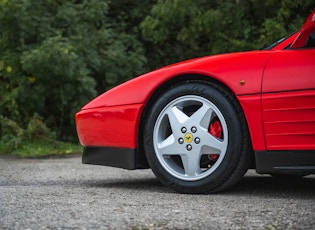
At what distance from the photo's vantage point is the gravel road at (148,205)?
9.55 ft

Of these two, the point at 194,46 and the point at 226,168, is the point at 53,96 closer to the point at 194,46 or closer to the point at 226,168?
the point at 194,46

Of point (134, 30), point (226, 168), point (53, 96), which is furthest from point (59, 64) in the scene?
point (226, 168)

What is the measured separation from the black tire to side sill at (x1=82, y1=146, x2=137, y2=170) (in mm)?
126

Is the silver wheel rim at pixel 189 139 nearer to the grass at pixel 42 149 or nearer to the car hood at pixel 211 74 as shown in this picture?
the car hood at pixel 211 74

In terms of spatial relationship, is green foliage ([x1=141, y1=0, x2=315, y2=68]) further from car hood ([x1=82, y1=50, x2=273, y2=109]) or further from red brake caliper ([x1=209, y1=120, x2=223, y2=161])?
red brake caliper ([x1=209, y1=120, x2=223, y2=161])

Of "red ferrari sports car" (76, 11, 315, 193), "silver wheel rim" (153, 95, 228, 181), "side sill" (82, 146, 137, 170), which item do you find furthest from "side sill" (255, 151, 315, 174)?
"side sill" (82, 146, 137, 170)

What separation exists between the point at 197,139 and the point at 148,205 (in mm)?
666

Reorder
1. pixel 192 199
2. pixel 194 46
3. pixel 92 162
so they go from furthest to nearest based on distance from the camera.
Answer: pixel 194 46, pixel 92 162, pixel 192 199

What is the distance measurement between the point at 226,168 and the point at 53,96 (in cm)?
707

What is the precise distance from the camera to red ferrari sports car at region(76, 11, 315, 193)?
373cm

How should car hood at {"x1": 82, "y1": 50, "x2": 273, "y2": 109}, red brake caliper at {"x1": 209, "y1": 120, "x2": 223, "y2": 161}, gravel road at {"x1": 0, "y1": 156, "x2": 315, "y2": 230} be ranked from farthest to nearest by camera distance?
red brake caliper at {"x1": 209, "y1": 120, "x2": 223, "y2": 161} → car hood at {"x1": 82, "y1": 50, "x2": 273, "y2": 109} → gravel road at {"x1": 0, "y1": 156, "x2": 315, "y2": 230}

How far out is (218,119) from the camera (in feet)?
13.1

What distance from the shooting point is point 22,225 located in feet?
9.41

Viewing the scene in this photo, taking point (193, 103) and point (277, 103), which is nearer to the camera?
point (277, 103)
